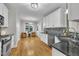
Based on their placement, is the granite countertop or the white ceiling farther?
the white ceiling

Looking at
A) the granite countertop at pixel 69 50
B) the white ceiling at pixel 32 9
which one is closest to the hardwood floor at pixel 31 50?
the white ceiling at pixel 32 9

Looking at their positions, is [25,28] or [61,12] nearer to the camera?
[61,12]

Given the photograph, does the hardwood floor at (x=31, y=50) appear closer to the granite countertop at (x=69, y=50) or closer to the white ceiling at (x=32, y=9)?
the white ceiling at (x=32, y=9)

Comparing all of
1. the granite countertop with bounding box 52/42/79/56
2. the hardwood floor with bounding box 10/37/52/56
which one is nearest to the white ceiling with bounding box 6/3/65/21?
the hardwood floor with bounding box 10/37/52/56

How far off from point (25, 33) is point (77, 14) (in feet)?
23.5

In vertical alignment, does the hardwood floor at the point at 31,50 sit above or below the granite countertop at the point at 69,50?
below

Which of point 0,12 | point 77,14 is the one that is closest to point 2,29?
point 0,12

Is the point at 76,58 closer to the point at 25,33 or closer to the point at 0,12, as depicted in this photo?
the point at 0,12

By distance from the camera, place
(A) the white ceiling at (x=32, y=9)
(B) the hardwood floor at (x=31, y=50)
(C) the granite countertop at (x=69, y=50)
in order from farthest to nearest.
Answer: (A) the white ceiling at (x=32, y=9), (B) the hardwood floor at (x=31, y=50), (C) the granite countertop at (x=69, y=50)

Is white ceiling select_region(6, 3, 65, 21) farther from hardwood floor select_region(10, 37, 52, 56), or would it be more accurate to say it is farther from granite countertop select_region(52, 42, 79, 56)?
granite countertop select_region(52, 42, 79, 56)

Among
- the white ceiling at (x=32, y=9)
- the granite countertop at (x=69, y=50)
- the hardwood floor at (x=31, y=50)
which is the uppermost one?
the white ceiling at (x=32, y=9)

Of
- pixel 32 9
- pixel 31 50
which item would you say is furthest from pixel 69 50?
pixel 32 9

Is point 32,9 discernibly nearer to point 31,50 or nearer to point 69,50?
point 31,50

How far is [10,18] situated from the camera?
3.95m
